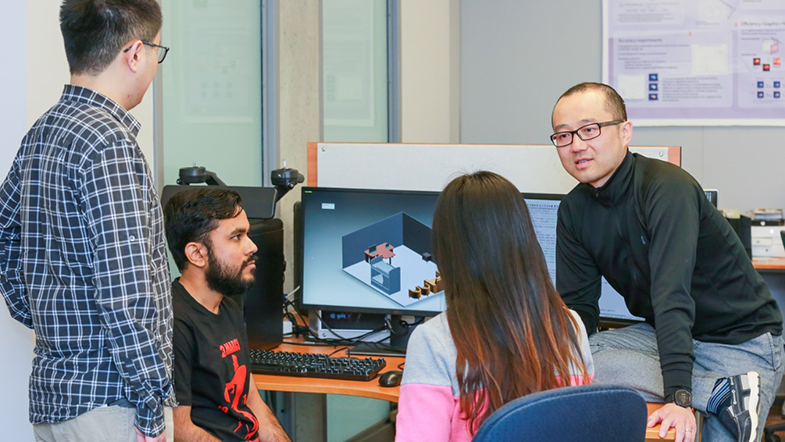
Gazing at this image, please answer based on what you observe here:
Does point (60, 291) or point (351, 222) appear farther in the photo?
point (351, 222)

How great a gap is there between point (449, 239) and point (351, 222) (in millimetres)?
1141

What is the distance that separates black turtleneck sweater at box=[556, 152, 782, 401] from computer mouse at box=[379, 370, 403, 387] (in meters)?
0.48

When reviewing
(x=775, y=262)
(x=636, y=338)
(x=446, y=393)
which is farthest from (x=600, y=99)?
(x=775, y=262)

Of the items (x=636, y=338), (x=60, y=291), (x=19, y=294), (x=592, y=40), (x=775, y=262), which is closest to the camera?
(x=60, y=291)

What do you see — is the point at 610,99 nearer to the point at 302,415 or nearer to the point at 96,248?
the point at 96,248

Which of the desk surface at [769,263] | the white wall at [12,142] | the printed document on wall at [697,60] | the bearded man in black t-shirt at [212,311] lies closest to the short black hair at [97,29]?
the white wall at [12,142]

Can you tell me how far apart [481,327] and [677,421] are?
22.1 inches

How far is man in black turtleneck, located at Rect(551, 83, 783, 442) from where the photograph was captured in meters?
1.70

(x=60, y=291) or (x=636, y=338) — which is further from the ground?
(x=60, y=291)

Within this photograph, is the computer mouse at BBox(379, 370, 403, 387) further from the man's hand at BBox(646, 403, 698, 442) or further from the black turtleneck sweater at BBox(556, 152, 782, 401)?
the man's hand at BBox(646, 403, 698, 442)

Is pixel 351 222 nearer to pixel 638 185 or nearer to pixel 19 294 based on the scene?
pixel 638 185

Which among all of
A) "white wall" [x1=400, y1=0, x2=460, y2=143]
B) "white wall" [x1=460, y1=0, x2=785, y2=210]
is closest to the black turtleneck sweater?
"white wall" [x1=400, y1=0, x2=460, y2=143]

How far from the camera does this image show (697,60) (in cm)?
481

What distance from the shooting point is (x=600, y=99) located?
194cm
